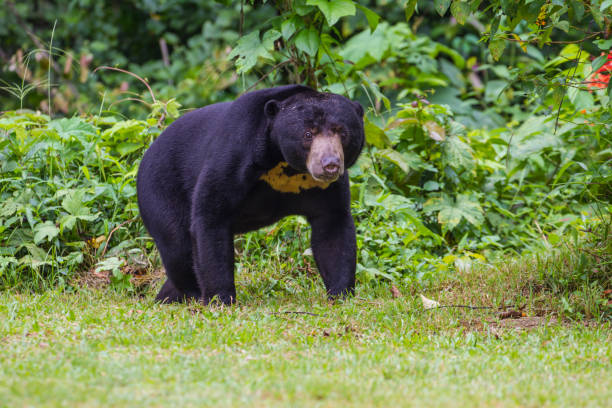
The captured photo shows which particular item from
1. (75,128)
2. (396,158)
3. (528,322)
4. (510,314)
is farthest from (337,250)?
(75,128)

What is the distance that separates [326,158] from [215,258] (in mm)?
910

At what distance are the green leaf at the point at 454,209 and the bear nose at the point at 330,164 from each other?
88.3 inches

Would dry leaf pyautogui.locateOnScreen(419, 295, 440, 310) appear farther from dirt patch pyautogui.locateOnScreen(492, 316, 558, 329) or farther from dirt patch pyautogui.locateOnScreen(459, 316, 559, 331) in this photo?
dirt patch pyautogui.locateOnScreen(492, 316, 558, 329)

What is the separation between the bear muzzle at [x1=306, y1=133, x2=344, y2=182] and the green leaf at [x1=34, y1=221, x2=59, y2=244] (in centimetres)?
215

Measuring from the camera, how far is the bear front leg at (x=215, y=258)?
4.49 metres

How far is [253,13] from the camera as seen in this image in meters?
11.8

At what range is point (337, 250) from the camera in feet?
15.5

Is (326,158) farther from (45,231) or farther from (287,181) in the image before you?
(45,231)

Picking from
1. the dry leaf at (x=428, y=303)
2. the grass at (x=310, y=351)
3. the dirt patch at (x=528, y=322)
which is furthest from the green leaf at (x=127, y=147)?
the dirt patch at (x=528, y=322)

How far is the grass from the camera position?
2.69 metres

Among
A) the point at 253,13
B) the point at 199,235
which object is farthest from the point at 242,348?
the point at 253,13

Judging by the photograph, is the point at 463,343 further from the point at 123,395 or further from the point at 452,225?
the point at 452,225

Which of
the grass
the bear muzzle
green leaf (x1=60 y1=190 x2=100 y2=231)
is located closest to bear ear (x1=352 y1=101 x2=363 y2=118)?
the bear muzzle

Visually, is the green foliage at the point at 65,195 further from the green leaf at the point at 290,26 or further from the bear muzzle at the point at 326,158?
the bear muzzle at the point at 326,158
